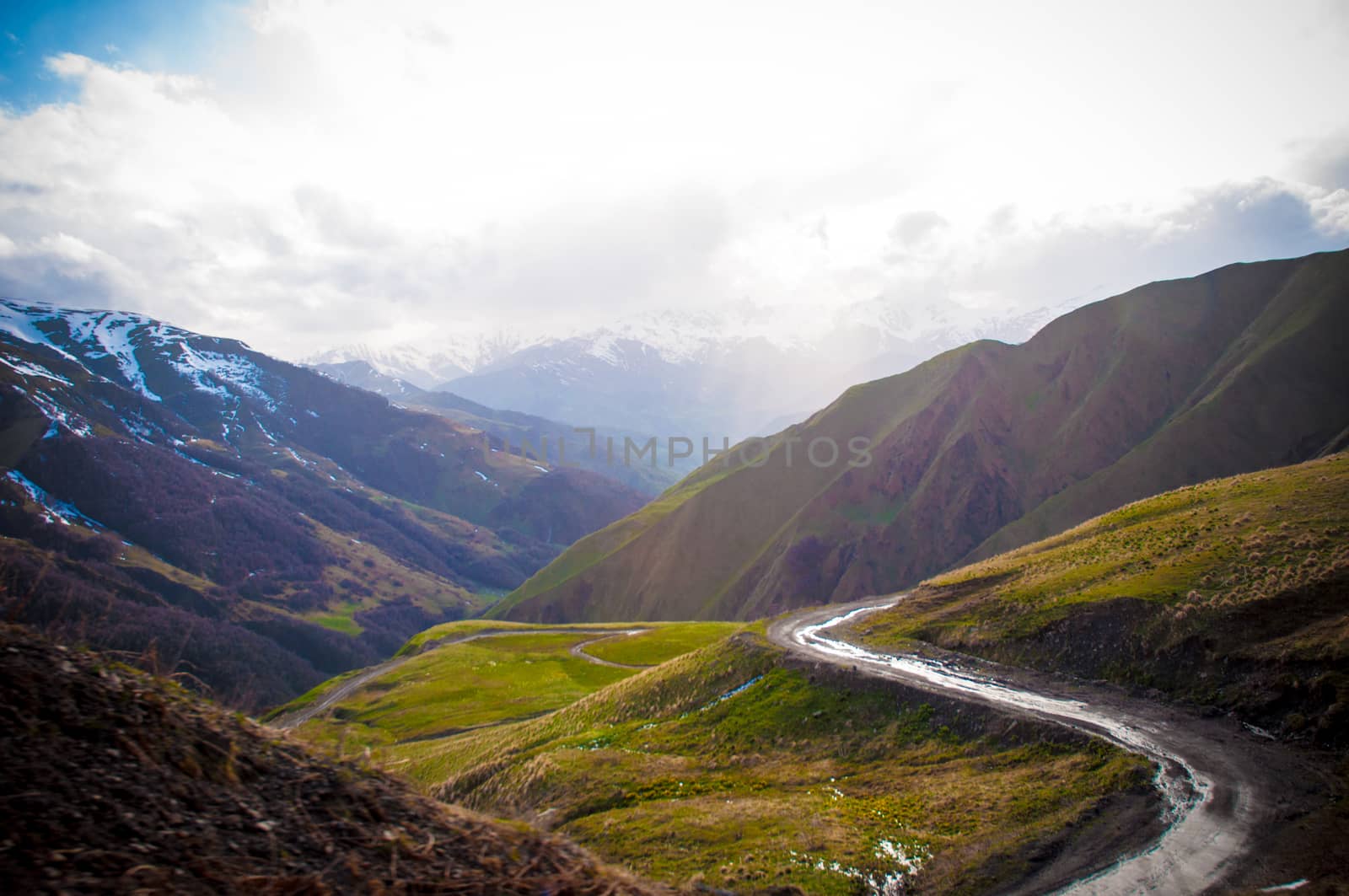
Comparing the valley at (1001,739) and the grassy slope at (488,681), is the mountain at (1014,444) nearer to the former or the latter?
the grassy slope at (488,681)

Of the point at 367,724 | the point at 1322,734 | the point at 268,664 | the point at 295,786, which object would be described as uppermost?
the point at 295,786

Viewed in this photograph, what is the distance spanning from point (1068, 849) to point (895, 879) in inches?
187

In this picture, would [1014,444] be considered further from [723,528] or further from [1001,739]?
[1001,739]

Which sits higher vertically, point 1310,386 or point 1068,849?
point 1310,386

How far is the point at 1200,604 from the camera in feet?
97.2

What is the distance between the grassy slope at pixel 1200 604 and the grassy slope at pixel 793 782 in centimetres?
748

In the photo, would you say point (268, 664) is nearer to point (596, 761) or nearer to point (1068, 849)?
point (596, 761)

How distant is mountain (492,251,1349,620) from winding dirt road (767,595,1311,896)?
7260 centimetres

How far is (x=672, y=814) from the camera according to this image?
79.4 ft

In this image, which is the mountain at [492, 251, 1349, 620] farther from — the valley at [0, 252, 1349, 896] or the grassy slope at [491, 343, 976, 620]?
the valley at [0, 252, 1349, 896]

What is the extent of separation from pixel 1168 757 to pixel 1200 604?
1064cm

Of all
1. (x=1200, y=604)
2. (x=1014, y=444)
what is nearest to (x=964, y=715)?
(x=1200, y=604)

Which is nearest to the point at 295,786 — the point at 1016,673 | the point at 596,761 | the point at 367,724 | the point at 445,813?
the point at 445,813

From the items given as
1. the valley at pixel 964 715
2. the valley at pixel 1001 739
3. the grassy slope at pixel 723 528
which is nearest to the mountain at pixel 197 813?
the valley at pixel 964 715
